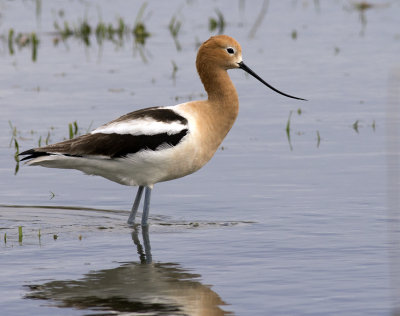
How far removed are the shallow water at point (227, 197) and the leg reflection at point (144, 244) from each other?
0.02m

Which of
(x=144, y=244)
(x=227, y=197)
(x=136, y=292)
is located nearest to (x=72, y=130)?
A: (x=227, y=197)

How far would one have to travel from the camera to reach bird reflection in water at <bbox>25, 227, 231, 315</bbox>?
628 centimetres

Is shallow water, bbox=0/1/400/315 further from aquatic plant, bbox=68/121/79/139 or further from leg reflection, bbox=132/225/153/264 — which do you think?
aquatic plant, bbox=68/121/79/139

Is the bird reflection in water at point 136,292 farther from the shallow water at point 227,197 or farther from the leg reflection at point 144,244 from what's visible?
the leg reflection at point 144,244

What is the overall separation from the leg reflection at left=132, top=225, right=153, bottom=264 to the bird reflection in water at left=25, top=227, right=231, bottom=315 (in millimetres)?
162

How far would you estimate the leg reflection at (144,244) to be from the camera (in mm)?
7418

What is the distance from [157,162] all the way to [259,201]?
44.9 inches

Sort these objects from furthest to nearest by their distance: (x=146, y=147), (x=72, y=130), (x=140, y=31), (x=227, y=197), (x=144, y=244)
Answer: (x=140, y=31), (x=72, y=130), (x=227, y=197), (x=146, y=147), (x=144, y=244)

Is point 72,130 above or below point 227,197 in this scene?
above

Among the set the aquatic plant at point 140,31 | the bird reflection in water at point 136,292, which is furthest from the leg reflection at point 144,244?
the aquatic plant at point 140,31

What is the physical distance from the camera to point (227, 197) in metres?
8.98

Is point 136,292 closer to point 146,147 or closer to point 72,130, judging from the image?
point 146,147

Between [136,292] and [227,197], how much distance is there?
249 centimetres

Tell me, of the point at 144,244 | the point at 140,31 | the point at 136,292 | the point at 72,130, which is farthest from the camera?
the point at 140,31
